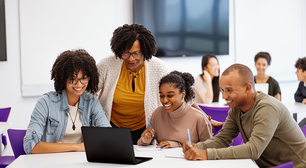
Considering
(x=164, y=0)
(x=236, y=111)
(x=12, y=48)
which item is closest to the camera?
(x=236, y=111)

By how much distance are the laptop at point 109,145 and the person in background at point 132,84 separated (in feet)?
2.21

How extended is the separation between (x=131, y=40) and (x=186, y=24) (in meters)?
3.10

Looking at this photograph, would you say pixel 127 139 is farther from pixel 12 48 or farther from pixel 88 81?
pixel 12 48

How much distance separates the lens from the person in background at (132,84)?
7.29 ft

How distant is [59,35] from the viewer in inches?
168

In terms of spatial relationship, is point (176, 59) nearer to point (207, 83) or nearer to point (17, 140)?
point (207, 83)

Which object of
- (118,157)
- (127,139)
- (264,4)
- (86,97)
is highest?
(264,4)

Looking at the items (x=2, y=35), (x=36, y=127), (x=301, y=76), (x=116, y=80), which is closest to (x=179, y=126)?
(x=116, y=80)

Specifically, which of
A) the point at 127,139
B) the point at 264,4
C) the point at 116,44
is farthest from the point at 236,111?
the point at 264,4

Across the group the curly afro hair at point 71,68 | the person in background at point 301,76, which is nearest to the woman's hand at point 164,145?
the curly afro hair at point 71,68

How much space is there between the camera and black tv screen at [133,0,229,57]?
188 inches

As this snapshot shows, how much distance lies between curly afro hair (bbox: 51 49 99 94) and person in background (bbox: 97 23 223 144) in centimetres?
23

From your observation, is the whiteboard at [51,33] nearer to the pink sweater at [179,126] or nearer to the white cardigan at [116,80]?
the white cardigan at [116,80]

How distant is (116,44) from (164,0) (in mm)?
2921
